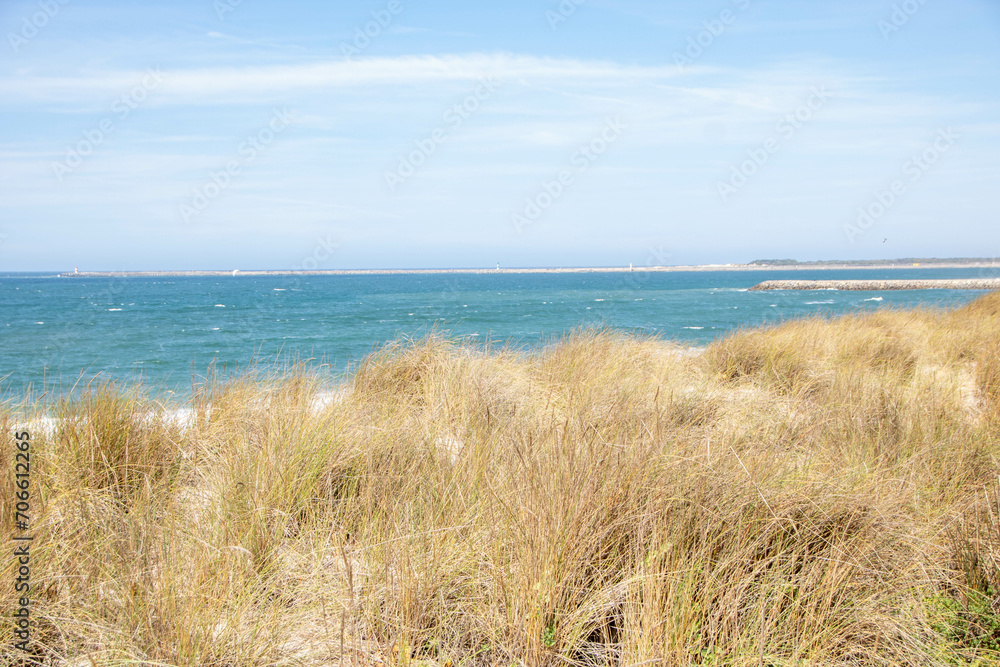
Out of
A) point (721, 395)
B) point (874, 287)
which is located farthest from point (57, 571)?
point (874, 287)

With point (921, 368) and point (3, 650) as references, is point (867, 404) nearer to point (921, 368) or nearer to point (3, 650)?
point (921, 368)

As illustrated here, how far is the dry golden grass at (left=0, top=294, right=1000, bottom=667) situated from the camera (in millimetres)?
2016

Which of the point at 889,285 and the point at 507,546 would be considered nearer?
the point at 507,546

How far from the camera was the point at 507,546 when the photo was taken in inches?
90.5

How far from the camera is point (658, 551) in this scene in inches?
86.1

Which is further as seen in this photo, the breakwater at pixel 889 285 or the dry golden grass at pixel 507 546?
the breakwater at pixel 889 285

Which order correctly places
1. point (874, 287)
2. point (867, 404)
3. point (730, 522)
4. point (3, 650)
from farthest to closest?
1. point (874, 287)
2. point (867, 404)
3. point (730, 522)
4. point (3, 650)

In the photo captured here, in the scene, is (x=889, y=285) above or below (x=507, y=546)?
above

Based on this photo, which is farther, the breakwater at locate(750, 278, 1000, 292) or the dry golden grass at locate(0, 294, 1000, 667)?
the breakwater at locate(750, 278, 1000, 292)

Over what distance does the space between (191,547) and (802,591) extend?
2252 millimetres

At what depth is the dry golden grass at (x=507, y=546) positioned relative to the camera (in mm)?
2016

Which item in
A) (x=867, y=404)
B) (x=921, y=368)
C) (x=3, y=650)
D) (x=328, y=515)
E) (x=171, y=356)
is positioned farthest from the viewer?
(x=171, y=356)

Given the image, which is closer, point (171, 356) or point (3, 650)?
point (3, 650)

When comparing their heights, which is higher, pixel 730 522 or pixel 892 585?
pixel 730 522
